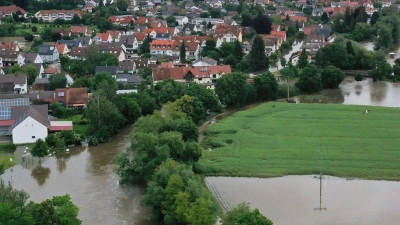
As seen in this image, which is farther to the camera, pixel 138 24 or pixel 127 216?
pixel 138 24

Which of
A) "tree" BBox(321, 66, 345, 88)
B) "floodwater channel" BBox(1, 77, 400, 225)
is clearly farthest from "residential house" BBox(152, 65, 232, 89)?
"floodwater channel" BBox(1, 77, 400, 225)

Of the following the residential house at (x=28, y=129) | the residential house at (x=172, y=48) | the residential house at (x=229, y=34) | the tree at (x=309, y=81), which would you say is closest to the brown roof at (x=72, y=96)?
the residential house at (x=28, y=129)

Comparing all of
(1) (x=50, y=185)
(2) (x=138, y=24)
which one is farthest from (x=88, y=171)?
(2) (x=138, y=24)

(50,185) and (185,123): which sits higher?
(185,123)

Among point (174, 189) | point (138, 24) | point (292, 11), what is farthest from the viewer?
point (292, 11)

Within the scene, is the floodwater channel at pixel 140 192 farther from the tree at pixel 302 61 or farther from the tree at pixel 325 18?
the tree at pixel 325 18

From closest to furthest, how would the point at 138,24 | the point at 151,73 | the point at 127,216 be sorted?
the point at 127,216, the point at 151,73, the point at 138,24

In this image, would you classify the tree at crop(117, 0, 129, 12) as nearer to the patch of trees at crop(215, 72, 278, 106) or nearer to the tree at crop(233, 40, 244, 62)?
the tree at crop(233, 40, 244, 62)

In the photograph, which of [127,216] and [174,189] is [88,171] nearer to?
[127,216]
